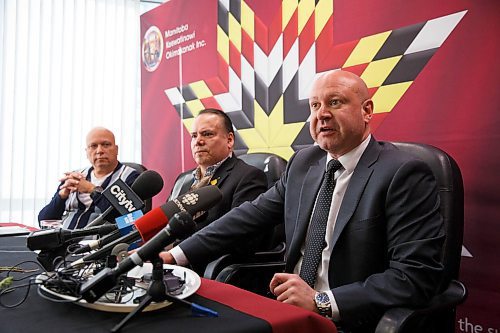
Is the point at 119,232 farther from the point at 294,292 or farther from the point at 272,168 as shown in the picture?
the point at 272,168

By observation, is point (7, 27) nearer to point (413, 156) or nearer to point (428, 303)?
point (413, 156)

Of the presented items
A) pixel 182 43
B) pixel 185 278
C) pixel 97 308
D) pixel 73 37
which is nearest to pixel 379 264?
pixel 185 278

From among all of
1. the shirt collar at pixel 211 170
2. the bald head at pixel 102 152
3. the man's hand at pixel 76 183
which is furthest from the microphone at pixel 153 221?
the bald head at pixel 102 152

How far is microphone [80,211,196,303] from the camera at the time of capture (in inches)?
35.0

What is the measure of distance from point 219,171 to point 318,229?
96cm

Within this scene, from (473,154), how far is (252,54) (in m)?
1.68

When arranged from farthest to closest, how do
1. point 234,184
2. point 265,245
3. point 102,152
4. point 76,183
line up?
point 102,152 < point 76,183 < point 234,184 < point 265,245

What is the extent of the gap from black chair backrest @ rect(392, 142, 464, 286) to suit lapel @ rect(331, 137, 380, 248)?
0.58 ft

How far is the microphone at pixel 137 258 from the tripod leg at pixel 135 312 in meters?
0.07

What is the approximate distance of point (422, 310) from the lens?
1.26 meters

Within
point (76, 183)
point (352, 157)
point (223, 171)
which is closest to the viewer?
point (352, 157)

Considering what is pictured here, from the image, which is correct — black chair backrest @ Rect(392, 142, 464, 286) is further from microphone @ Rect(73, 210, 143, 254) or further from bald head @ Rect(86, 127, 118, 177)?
bald head @ Rect(86, 127, 118, 177)

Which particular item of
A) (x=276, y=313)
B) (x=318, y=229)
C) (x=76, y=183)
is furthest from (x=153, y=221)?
(x=76, y=183)

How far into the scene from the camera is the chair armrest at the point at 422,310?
46.3 inches
